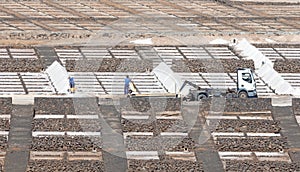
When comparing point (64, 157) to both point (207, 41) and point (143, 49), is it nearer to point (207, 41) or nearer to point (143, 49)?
point (143, 49)

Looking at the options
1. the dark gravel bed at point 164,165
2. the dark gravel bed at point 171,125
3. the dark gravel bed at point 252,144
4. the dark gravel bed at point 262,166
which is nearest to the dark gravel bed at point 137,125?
the dark gravel bed at point 171,125

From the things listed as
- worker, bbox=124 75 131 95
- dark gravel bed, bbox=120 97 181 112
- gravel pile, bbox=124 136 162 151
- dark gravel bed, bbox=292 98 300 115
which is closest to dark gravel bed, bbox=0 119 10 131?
gravel pile, bbox=124 136 162 151

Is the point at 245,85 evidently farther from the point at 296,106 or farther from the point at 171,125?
the point at 171,125

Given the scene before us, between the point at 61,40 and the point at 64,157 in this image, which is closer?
the point at 64,157

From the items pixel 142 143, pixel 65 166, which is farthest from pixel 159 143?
pixel 65 166

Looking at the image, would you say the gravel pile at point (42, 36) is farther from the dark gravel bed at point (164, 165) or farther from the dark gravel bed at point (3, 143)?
the dark gravel bed at point (164, 165)

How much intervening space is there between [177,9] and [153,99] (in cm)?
2202

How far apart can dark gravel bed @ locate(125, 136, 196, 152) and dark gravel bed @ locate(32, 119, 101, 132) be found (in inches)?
57.9

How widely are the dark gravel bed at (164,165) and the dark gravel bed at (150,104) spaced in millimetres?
5340

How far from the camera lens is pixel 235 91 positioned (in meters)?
35.2

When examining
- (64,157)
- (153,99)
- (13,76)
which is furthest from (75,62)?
(64,157)

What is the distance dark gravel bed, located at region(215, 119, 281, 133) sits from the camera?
3088cm

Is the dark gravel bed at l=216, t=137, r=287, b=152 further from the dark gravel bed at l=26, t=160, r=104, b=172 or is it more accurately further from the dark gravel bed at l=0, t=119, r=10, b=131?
the dark gravel bed at l=0, t=119, r=10, b=131

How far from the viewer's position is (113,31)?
159ft
